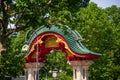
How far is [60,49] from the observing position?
31.6m

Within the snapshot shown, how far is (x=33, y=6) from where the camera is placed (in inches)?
657

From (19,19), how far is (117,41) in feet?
112

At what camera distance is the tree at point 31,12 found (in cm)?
1672

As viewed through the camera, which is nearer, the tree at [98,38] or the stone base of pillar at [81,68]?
the stone base of pillar at [81,68]

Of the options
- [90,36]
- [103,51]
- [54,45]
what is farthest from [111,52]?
[54,45]

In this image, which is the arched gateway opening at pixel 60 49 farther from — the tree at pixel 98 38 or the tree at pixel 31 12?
the tree at pixel 31 12

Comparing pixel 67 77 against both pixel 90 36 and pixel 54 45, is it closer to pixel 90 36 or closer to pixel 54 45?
pixel 90 36

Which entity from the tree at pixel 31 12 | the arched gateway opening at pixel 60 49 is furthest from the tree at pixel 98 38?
the tree at pixel 31 12

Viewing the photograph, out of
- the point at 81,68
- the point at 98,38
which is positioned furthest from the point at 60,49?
the point at 98,38

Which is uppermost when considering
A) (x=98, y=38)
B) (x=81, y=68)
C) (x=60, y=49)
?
(x=98, y=38)

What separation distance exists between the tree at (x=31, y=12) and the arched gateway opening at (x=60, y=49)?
11890 millimetres

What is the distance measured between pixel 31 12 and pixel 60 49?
15211 mm

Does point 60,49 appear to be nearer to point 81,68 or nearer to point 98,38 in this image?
point 81,68

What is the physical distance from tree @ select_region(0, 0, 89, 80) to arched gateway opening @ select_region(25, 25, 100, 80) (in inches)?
468
